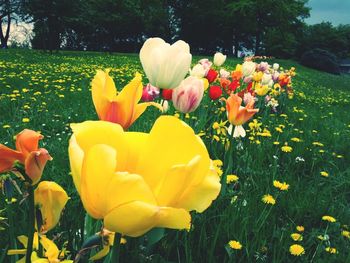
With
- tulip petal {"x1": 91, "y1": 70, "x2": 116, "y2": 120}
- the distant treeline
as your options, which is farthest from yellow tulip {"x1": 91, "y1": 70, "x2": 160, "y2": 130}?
the distant treeline

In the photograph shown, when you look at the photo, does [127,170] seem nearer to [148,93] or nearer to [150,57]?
[150,57]

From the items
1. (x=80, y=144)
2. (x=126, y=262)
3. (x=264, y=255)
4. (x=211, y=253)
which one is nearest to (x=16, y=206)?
(x=126, y=262)

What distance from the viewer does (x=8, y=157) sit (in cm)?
67

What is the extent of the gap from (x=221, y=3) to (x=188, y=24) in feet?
13.4

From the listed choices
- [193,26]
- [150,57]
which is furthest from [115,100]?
[193,26]

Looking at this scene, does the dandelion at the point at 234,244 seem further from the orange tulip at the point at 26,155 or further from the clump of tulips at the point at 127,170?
the orange tulip at the point at 26,155

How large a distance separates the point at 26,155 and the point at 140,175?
0.24 meters

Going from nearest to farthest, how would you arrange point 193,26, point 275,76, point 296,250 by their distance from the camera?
point 296,250, point 275,76, point 193,26

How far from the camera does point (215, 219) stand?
179 cm

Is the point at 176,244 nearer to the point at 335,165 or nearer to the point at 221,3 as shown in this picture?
the point at 335,165

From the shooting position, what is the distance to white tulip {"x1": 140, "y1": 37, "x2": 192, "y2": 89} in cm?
114

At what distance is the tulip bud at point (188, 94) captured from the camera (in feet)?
4.82

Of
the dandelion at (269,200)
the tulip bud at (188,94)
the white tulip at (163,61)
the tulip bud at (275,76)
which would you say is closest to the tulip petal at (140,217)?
the white tulip at (163,61)

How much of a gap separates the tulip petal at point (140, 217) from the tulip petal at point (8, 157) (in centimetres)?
25
